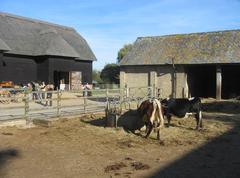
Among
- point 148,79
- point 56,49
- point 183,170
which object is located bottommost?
point 183,170

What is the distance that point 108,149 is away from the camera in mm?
9945

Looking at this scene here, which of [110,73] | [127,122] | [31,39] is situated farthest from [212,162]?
[110,73]

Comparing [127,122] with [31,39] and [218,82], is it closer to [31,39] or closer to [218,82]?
[218,82]

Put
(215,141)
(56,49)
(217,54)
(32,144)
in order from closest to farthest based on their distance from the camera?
(32,144), (215,141), (217,54), (56,49)

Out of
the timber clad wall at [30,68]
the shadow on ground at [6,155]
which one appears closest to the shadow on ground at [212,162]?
the shadow on ground at [6,155]

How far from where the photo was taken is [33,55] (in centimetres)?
3347

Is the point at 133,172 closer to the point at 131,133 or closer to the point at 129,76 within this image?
the point at 131,133

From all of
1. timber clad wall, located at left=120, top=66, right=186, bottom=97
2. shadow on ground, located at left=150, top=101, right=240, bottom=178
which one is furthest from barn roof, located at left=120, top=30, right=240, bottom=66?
shadow on ground, located at left=150, top=101, right=240, bottom=178

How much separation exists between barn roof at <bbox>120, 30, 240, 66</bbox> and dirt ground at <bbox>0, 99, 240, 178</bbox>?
15.2m

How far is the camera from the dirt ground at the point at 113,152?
765 centimetres

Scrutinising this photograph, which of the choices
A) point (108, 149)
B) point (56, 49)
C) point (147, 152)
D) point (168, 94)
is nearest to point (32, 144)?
point (108, 149)

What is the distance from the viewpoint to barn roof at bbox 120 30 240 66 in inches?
1140

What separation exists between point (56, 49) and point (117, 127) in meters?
21.8

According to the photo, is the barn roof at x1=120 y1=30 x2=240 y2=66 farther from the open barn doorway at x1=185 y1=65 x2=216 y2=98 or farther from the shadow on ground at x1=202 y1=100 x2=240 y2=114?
the shadow on ground at x1=202 y1=100 x2=240 y2=114
